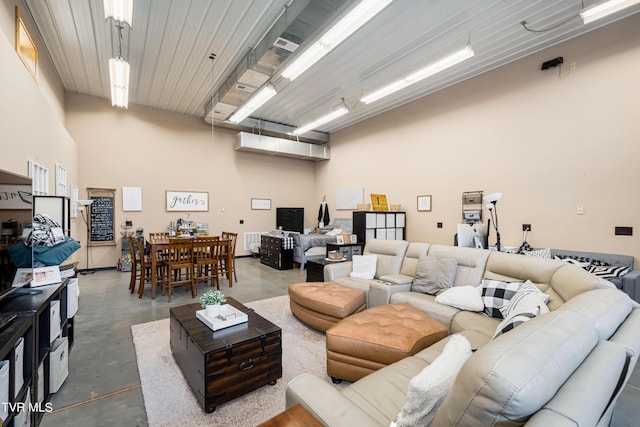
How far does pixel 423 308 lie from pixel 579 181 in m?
3.29

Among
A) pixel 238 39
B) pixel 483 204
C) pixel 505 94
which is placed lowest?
pixel 483 204

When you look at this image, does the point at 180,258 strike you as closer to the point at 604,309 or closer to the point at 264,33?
the point at 264,33

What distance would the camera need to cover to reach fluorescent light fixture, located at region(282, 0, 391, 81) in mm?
Answer: 2686

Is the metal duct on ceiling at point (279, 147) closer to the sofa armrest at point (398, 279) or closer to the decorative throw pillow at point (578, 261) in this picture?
the sofa armrest at point (398, 279)

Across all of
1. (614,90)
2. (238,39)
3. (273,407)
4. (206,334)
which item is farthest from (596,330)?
(238,39)

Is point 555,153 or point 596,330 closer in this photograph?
point 596,330

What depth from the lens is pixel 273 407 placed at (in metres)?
1.86

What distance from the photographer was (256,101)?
5.19m

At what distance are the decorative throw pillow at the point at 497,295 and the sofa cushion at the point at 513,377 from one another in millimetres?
1605

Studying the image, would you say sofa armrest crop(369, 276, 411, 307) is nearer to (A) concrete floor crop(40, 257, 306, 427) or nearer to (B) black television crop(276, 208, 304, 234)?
(A) concrete floor crop(40, 257, 306, 427)

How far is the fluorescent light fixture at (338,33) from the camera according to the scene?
106 inches

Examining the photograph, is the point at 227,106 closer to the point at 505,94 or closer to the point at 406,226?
the point at 406,226

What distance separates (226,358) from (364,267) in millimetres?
2218

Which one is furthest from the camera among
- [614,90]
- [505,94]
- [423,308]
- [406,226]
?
[406,226]
